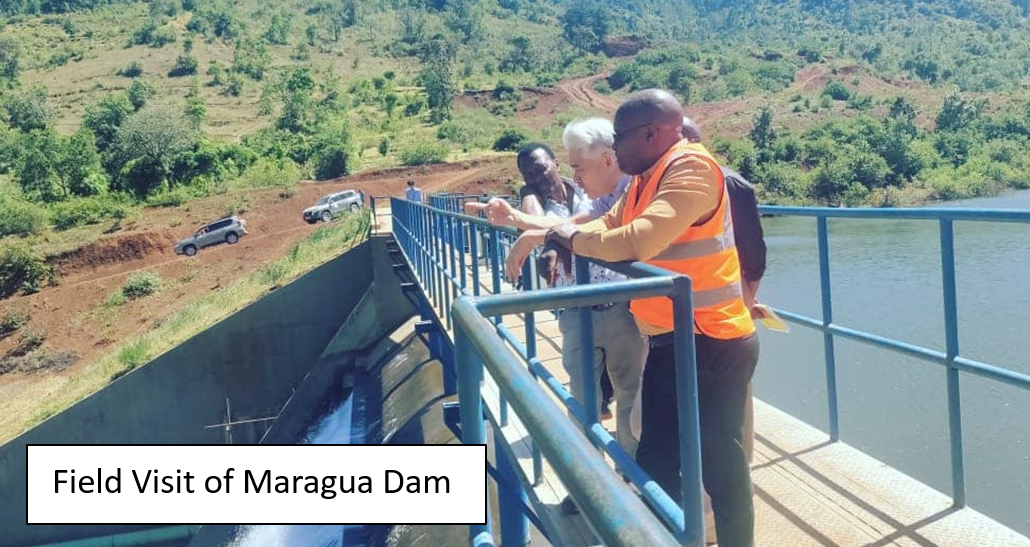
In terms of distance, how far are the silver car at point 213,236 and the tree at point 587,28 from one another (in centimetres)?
8605

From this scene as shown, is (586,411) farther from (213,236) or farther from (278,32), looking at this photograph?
(278,32)

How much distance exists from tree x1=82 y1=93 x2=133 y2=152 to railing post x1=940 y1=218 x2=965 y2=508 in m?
60.2

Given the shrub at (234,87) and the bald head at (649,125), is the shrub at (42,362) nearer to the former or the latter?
the bald head at (649,125)

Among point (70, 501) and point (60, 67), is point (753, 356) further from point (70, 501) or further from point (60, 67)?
point (60, 67)

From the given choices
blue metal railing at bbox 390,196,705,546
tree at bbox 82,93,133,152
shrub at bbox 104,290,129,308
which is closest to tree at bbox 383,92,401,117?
tree at bbox 82,93,133,152

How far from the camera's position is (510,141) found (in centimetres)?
4834

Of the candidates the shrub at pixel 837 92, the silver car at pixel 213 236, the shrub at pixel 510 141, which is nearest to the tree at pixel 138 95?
the shrub at pixel 510 141

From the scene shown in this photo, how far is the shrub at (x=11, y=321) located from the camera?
25594 millimetres

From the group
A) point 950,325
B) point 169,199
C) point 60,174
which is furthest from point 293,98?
point 950,325

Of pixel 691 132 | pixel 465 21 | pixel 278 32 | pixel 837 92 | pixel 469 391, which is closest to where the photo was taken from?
pixel 469 391

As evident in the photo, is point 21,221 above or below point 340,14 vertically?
below

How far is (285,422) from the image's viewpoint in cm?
1485

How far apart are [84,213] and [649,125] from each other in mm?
38444

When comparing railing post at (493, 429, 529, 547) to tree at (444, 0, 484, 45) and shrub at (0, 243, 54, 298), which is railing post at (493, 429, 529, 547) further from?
tree at (444, 0, 484, 45)
